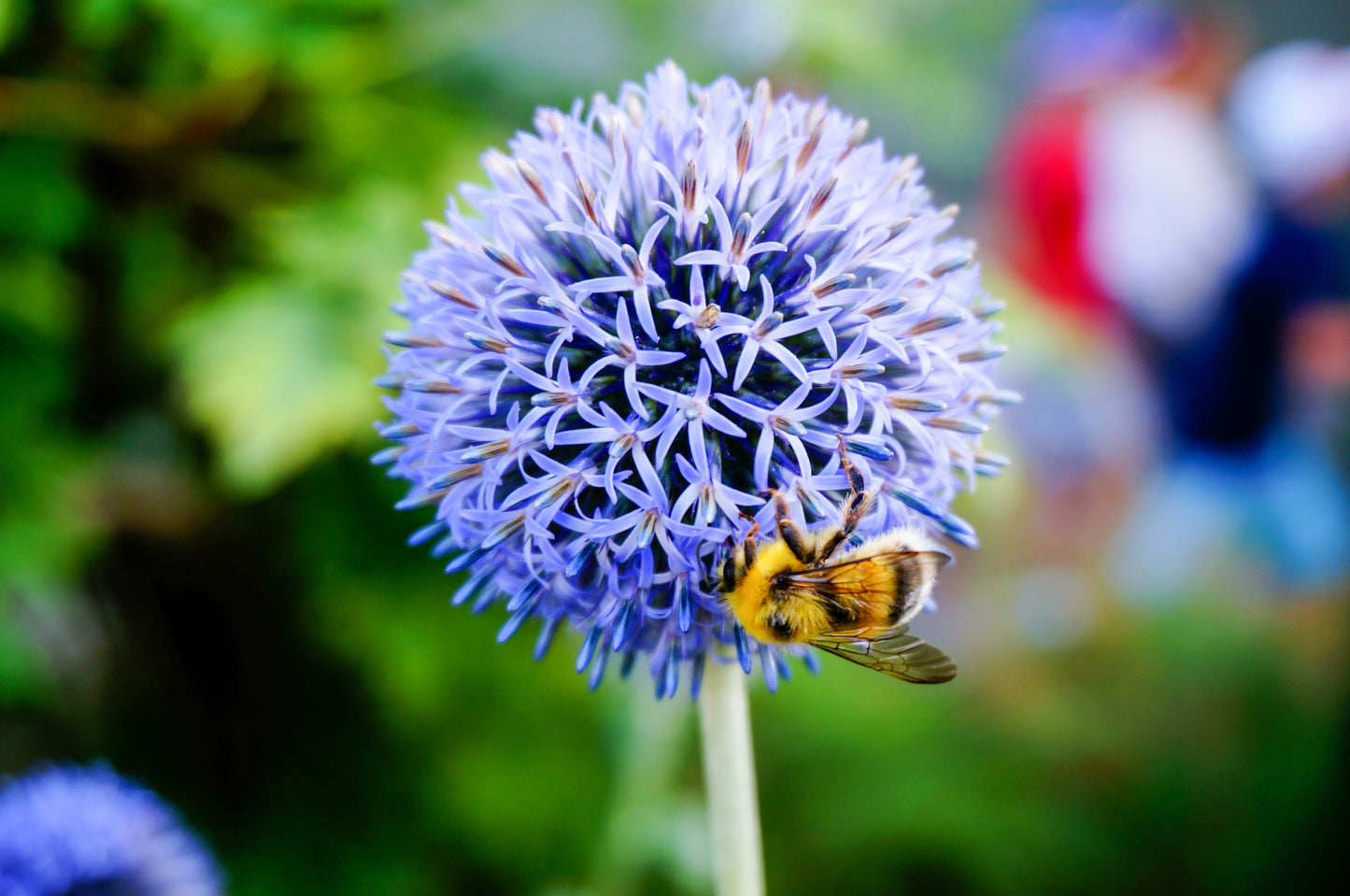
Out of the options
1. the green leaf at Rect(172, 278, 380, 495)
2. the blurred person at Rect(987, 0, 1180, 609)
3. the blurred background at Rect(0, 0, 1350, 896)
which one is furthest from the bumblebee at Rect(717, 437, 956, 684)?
the blurred person at Rect(987, 0, 1180, 609)

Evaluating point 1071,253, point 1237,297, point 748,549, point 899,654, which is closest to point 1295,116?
point 1237,297

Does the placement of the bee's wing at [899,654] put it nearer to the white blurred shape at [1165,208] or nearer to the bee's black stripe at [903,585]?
the bee's black stripe at [903,585]

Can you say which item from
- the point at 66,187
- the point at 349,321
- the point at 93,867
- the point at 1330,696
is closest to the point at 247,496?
the point at 349,321

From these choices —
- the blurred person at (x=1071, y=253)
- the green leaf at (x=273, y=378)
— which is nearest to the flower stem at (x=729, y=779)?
the green leaf at (x=273, y=378)

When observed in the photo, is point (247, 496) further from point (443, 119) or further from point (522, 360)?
point (522, 360)

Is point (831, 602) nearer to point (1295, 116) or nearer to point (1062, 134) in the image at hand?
point (1062, 134)

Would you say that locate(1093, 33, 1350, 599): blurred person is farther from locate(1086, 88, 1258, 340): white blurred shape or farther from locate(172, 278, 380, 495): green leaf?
locate(172, 278, 380, 495): green leaf
